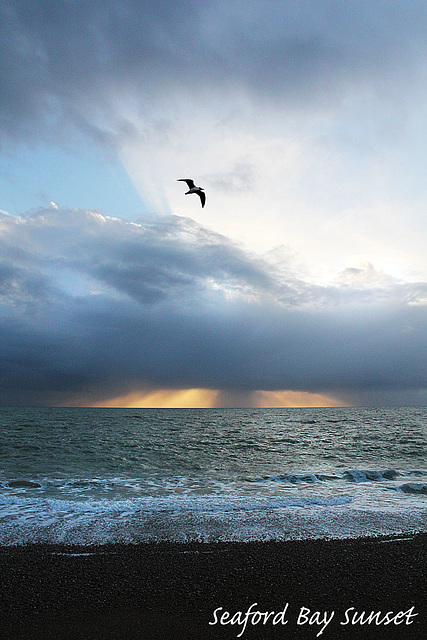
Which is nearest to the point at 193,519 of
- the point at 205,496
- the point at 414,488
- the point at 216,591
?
the point at 205,496

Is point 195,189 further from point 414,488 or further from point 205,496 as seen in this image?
point 414,488

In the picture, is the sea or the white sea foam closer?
the white sea foam

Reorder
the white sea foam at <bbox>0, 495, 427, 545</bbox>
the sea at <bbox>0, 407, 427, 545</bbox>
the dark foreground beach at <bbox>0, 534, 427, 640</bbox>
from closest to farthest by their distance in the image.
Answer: the dark foreground beach at <bbox>0, 534, 427, 640</bbox>
the white sea foam at <bbox>0, 495, 427, 545</bbox>
the sea at <bbox>0, 407, 427, 545</bbox>

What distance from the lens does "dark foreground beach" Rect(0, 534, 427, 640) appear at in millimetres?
5859

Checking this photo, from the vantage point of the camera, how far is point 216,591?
23.1 ft

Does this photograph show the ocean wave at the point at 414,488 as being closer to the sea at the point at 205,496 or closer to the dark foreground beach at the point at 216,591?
the sea at the point at 205,496

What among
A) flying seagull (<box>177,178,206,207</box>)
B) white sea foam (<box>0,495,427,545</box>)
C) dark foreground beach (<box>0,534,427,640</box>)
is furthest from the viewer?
flying seagull (<box>177,178,206,207</box>)

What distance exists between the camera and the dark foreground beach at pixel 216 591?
5.86 meters

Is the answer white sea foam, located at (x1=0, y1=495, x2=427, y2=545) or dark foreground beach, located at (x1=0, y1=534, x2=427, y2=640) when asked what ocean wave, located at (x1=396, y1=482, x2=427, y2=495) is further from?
dark foreground beach, located at (x1=0, y1=534, x2=427, y2=640)

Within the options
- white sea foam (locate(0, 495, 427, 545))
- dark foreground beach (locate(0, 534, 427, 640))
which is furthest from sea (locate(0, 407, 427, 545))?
dark foreground beach (locate(0, 534, 427, 640))

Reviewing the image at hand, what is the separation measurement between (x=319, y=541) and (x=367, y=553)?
51.4 inches

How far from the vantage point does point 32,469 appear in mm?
21062

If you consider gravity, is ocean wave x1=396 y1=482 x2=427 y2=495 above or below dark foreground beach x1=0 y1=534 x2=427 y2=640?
below

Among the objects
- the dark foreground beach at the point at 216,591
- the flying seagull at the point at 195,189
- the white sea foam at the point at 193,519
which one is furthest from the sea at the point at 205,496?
the flying seagull at the point at 195,189
